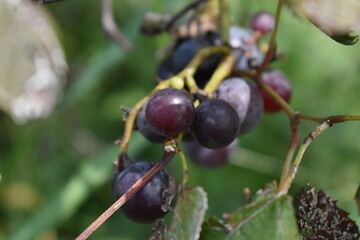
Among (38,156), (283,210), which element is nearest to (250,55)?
(283,210)

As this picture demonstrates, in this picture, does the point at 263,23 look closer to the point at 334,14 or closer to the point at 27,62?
the point at 27,62

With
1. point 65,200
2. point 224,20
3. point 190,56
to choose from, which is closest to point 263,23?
point 224,20

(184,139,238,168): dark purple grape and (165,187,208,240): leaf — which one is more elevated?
(165,187,208,240): leaf

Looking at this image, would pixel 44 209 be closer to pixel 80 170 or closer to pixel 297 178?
pixel 80 170

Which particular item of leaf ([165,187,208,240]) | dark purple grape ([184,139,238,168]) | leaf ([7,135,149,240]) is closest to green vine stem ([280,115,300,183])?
leaf ([165,187,208,240])

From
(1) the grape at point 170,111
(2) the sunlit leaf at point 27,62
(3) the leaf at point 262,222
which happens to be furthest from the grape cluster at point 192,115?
(2) the sunlit leaf at point 27,62

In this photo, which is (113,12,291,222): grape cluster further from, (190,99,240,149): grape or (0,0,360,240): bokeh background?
(0,0,360,240): bokeh background
